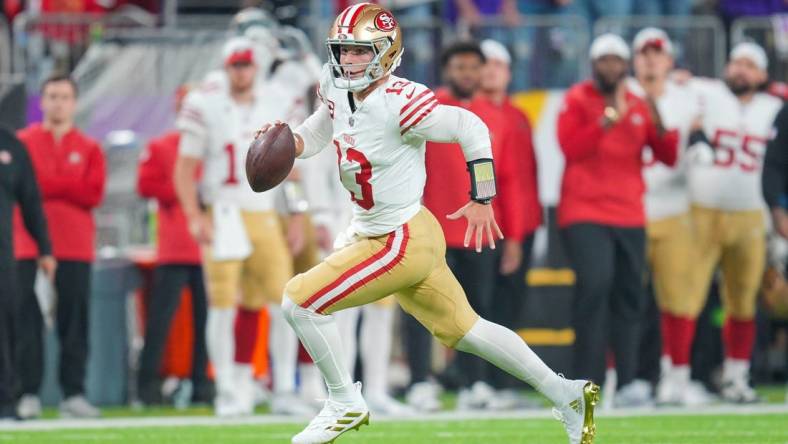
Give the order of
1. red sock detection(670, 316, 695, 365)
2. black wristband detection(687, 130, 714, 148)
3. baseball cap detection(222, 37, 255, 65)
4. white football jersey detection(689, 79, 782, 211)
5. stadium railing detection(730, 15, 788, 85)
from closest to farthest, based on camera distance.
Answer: baseball cap detection(222, 37, 255, 65)
black wristband detection(687, 130, 714, 148)
red sock detection(670, 316, 695, 365)
white football jersey detection(689, 79, 782, 211)
stadium railing detection(730, 15, 788, 85)

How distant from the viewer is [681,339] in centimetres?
994

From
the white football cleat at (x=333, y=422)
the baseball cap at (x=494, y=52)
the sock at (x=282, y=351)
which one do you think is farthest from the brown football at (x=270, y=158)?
the baseball cap at (x=494, y=52)

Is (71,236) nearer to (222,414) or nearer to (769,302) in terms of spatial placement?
(222,414)

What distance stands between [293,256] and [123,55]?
127 inches

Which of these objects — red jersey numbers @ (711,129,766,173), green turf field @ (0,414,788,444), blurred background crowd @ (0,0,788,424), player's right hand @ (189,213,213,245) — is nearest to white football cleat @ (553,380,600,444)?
green turf field @ (0,414,788,444)

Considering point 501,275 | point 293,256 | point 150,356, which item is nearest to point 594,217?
point 501,275

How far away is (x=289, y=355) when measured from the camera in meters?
9.48

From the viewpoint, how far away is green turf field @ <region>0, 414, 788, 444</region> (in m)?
7.48

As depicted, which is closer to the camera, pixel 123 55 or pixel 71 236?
pixel 71 236

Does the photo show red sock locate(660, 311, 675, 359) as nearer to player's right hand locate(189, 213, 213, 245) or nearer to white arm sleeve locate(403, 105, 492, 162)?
player's right hand locate(189, 213, 213, 245)

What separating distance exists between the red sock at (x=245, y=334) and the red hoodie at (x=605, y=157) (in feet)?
6.08

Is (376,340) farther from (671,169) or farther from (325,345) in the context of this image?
(325,345)

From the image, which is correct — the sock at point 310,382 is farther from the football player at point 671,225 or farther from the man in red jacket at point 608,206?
the football player at point 671,225

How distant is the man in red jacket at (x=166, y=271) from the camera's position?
33.8 feet
